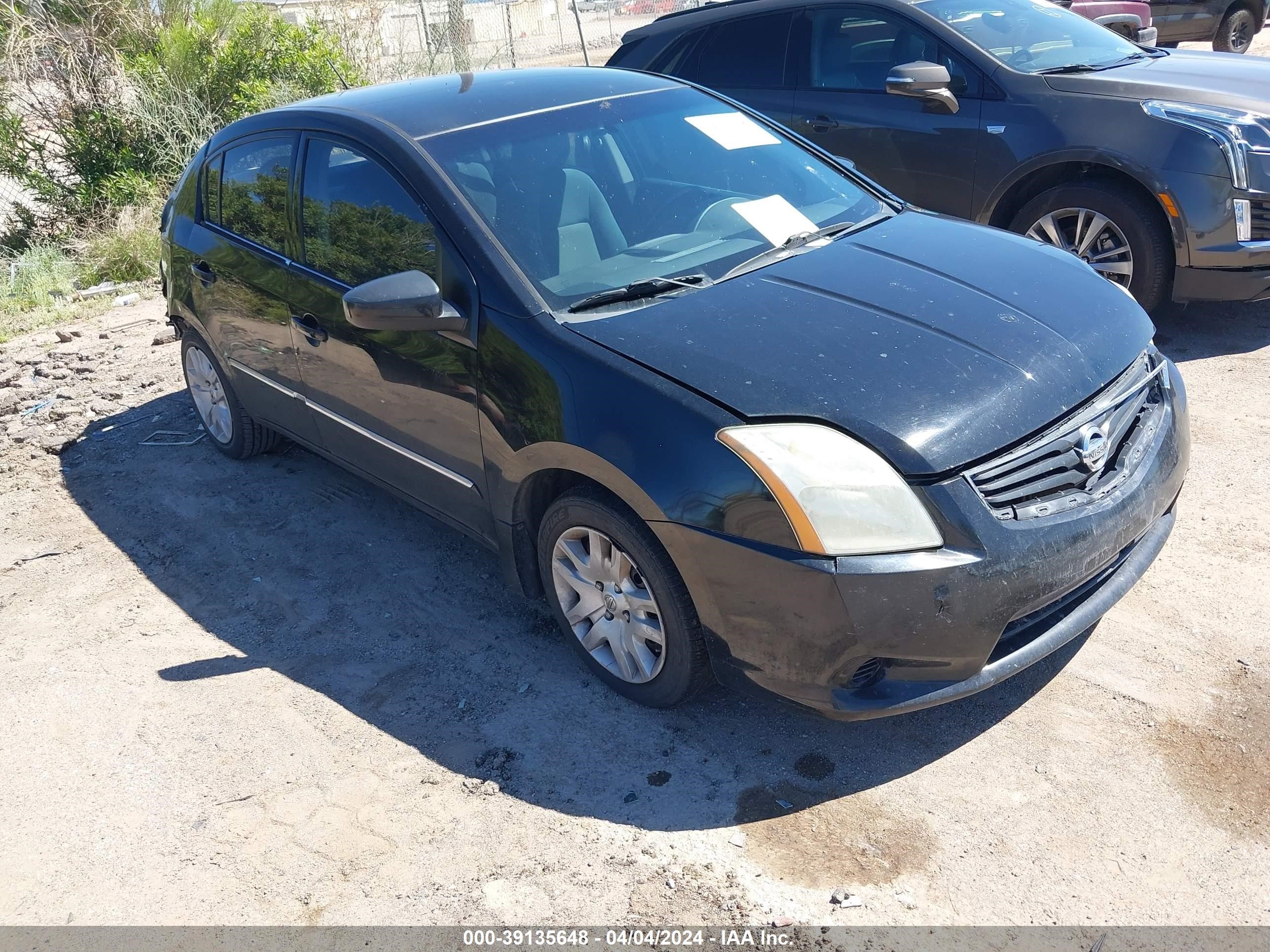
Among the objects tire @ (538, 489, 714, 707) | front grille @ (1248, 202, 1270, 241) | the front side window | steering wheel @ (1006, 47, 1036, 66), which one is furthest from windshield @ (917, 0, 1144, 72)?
tire @ (538, 489, 714, 707)

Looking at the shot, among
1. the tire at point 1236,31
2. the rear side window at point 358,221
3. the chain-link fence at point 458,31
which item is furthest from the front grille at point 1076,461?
A: the tire at point 1236,31

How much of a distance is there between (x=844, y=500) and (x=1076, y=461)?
0.70 metres

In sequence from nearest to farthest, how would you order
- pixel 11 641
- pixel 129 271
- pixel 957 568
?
pixel 957 568, pixel 11 641, pixel 129 271

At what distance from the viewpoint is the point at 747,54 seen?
6840mm

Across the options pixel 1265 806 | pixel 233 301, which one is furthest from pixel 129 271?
pixel 1265 806

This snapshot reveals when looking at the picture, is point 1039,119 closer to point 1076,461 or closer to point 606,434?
point 1076,461

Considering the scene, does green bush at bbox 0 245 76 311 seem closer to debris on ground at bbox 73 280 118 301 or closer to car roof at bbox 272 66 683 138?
debris on ground at bbox 73 280 118 301

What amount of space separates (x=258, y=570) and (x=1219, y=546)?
3737 millimetres

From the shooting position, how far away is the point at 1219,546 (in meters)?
3.79

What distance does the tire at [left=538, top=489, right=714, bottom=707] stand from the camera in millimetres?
2951

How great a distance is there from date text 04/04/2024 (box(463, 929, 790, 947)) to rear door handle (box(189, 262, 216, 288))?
11.1 feet

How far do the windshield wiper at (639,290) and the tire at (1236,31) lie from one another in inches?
530

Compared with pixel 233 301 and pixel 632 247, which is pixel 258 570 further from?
pixel 632 247

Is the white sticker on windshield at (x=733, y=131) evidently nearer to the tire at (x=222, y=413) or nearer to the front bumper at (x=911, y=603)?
the front bumper at (x=911, y=603)
